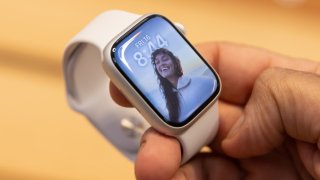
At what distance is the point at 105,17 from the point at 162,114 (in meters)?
0.10

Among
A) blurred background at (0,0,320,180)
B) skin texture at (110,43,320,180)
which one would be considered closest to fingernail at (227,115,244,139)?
skin texture at (110,43,320,180)

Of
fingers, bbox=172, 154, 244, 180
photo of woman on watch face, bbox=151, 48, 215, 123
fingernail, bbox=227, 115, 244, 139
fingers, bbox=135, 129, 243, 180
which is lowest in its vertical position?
fingers, bbox=172, 154, 244, 180

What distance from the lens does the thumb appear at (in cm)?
36

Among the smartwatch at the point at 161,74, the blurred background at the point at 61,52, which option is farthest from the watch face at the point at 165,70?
the blurred background at the point at 61,52

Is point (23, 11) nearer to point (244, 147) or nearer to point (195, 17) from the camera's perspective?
point (195, 17)

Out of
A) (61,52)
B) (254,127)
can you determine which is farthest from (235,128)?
(61,52)

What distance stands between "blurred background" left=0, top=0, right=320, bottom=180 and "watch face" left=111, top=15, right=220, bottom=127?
21 cm

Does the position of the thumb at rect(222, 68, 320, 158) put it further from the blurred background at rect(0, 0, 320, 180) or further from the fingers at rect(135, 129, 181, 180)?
the blurred background at rect(0, 0, 320, 180)

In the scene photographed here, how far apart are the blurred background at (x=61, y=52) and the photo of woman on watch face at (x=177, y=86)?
21 centimetres

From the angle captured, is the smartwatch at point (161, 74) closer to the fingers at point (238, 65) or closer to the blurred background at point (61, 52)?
the fingers at point (238, 65)

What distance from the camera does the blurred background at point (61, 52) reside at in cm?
57

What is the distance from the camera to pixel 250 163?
1.38ft

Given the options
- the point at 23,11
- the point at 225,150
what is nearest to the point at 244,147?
the point at 225,150

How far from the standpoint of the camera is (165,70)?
356mm
